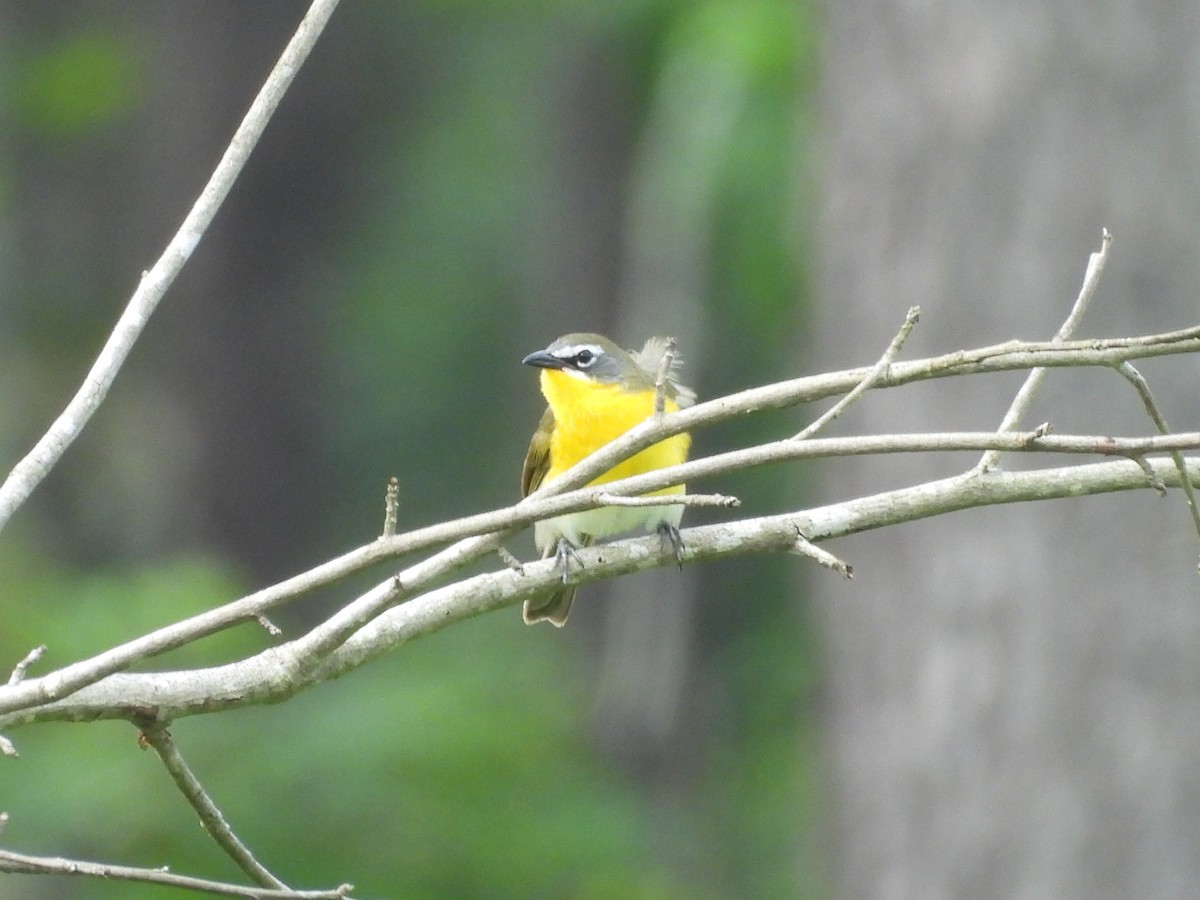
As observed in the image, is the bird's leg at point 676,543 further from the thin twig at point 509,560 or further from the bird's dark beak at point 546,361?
the bird's dark beak at point 546,361

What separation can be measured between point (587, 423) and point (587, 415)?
0.03 metres

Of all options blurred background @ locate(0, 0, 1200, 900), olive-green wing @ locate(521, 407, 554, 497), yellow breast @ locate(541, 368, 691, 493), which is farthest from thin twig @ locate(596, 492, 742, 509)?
blurred background @ locate(0, 0, 1200, 900)

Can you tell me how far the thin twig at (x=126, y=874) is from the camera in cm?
266

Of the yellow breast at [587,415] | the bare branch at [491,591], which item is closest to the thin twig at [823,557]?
the bare branch at [491,591]

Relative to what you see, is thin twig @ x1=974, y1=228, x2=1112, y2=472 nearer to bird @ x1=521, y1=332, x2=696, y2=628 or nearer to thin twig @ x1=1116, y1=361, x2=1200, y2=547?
thin twig @ x1=1116, y1=361, x2=1200, y2=547

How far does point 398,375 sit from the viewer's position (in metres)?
18.8

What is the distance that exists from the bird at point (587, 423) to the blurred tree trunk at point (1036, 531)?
1.89m

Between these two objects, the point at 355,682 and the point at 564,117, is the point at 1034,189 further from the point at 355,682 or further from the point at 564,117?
the point at 564,117

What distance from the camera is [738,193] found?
46.4 ft

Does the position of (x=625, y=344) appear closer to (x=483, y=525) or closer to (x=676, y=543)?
(x=676, y=543)

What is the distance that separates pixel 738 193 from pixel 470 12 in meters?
5.66

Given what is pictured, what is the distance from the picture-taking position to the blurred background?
7.35m

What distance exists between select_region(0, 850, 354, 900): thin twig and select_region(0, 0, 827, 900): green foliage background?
24.0 feet

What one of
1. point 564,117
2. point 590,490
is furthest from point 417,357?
point 590,490
